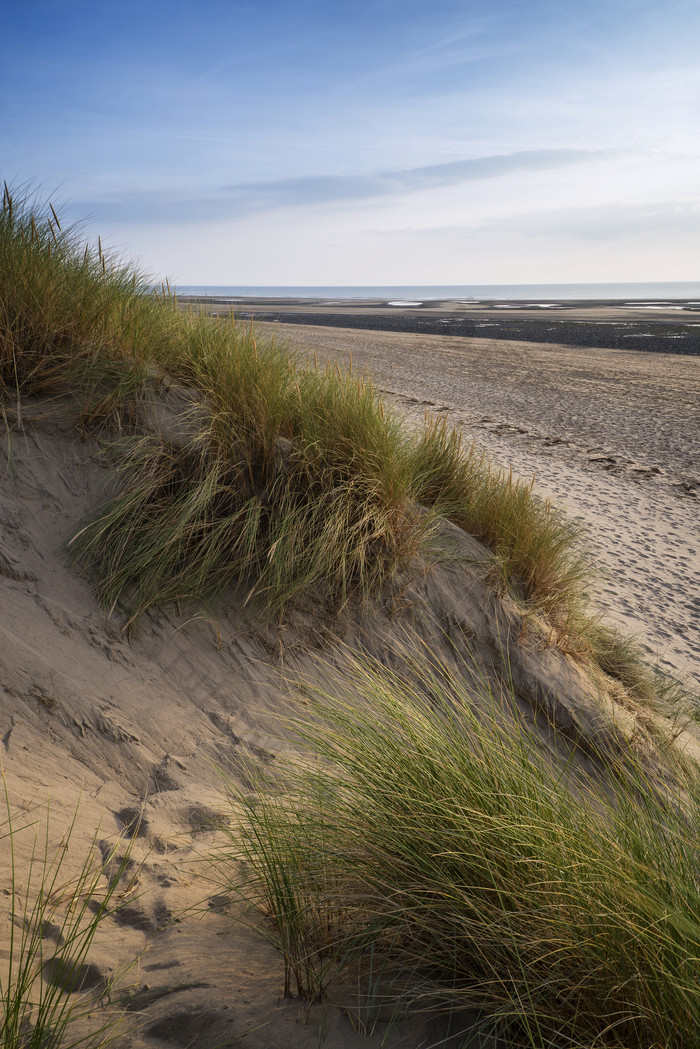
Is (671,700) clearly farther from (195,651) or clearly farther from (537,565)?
(195,651)

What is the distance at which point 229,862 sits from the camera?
219 centimetres

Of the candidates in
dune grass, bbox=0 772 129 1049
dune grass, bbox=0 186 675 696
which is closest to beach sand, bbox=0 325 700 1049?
dune grass, bbox=0 772 129 1049

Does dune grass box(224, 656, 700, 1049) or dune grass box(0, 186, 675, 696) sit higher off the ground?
dune grass box(0, 186, 675, 696)

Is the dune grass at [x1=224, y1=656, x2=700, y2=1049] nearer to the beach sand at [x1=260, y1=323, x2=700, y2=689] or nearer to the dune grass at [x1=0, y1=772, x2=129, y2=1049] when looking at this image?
the dune grass at [x1=0, y1=772, x2=129, y2=1049]

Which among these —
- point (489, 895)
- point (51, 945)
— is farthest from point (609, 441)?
point (51, 945)

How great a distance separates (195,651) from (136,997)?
179 centimetres

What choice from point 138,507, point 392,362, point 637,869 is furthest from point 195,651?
point 392,362

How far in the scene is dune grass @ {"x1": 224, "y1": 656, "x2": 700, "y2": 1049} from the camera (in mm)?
1438

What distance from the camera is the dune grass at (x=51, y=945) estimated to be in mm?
1293

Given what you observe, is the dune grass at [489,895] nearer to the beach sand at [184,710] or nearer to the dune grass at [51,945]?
the beach sand at [184,710]

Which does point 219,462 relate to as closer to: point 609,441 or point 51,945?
point 51,945

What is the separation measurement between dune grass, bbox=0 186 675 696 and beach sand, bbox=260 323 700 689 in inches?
30.8

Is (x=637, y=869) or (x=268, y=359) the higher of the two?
(x=268, y=359)

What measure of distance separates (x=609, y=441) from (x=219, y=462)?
9.32 meters
